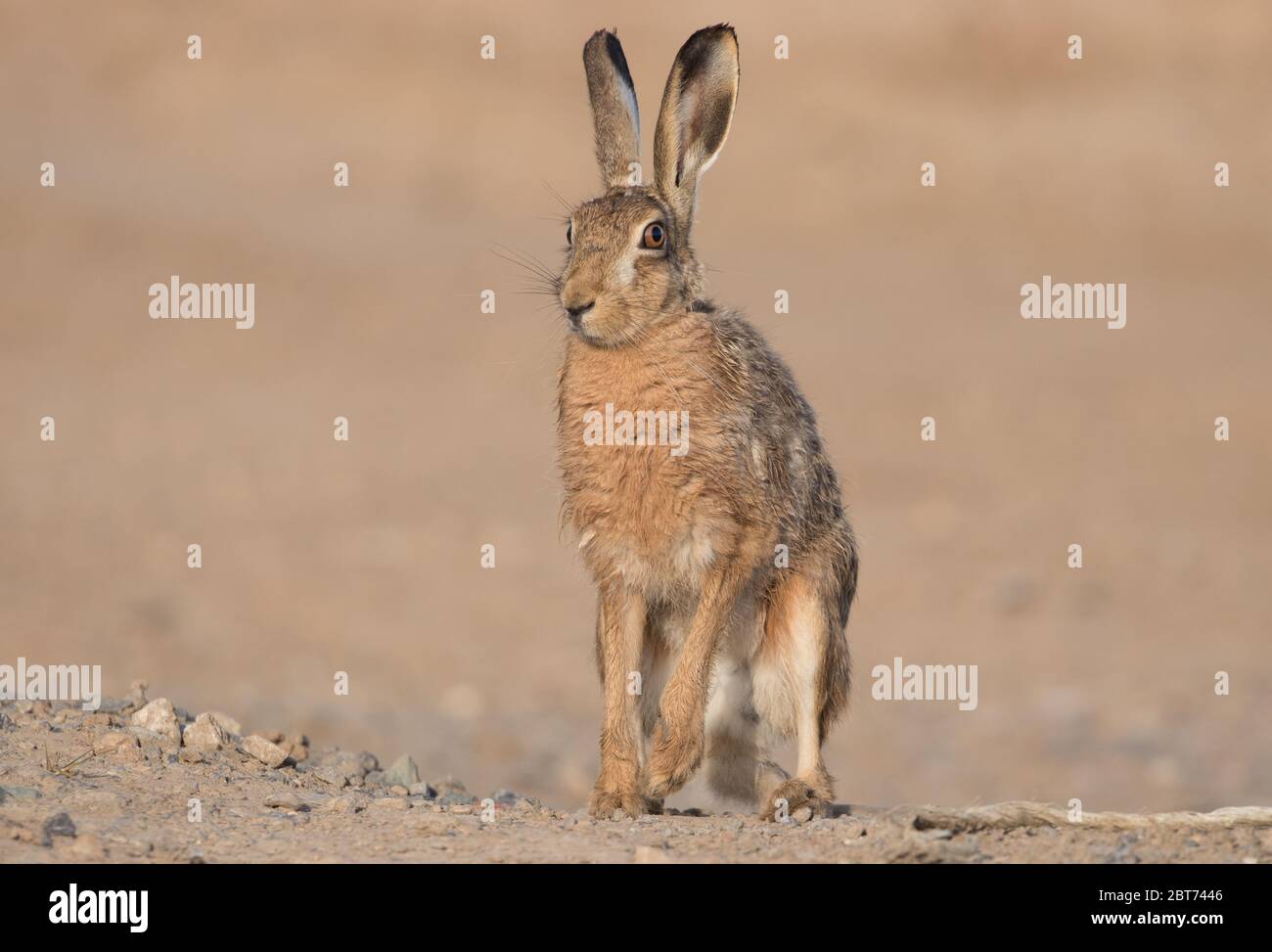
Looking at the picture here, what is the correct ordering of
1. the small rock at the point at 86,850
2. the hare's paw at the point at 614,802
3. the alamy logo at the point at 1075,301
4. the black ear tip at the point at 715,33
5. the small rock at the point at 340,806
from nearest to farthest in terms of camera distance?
the small rock at the point at 86,850 → the small rock at the point at 340,806 → the hare's paw at the point at 614,802 → the black ear tip at the point at 715,33 → the alamy logo at the point at 1075,301

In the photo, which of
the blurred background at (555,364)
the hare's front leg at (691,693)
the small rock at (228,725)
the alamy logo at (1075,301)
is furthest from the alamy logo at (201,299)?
the hare's front leg at (691,693)

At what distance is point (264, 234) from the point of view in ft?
84.9

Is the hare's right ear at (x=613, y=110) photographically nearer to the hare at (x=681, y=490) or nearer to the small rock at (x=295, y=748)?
the hare at (x=681, y=490)

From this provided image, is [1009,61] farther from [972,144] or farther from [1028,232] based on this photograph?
[1028,232]

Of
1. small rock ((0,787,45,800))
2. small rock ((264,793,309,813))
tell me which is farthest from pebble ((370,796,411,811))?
small rock ((0,787,45,800))

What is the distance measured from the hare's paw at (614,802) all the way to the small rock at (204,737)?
5.41 feet

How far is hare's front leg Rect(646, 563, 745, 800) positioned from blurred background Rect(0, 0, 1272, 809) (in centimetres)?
113

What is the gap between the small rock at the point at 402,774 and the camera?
27.5ft

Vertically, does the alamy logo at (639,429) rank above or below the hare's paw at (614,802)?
above

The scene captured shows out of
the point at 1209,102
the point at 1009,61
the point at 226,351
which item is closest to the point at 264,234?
the point at 226,351

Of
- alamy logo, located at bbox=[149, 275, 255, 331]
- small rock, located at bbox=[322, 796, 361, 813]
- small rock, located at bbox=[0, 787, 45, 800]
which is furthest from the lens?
alamy logo, located at bbox=[149, 275, 255, 331]

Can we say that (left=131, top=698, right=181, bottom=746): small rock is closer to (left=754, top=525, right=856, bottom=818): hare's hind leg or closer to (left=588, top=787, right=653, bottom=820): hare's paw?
(left=588, top=787, right=653, bottom=820): hare's paw

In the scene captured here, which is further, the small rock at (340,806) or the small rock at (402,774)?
the small rock at (402,774)

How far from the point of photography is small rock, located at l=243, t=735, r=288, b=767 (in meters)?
7.98
